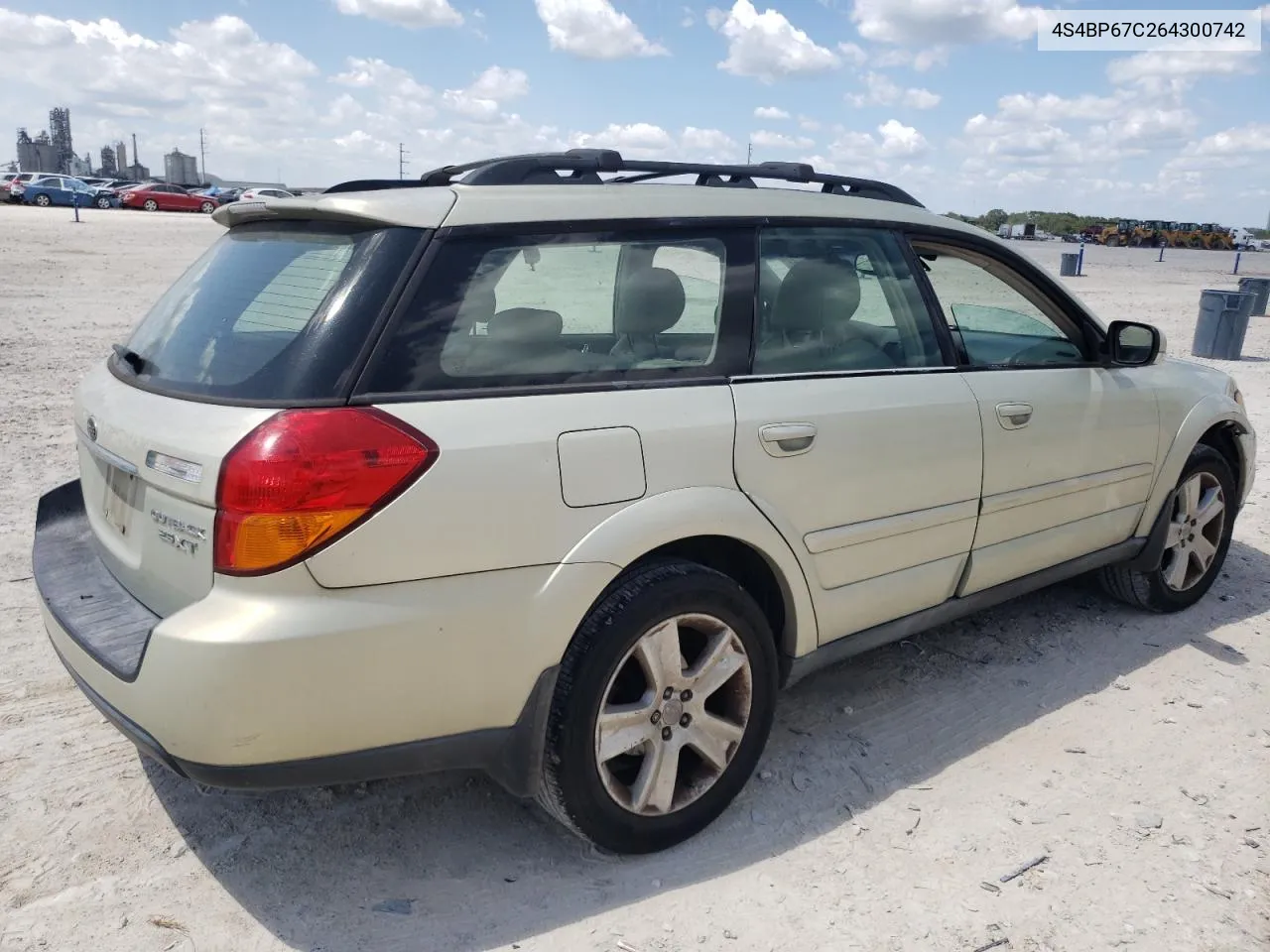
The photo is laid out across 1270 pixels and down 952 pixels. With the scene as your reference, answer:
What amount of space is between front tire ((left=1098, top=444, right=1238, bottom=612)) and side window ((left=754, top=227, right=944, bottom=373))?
187 centimetres

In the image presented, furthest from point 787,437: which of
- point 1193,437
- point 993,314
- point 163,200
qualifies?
point 163,200

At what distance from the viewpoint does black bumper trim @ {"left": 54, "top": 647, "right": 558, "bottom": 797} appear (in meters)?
2.32

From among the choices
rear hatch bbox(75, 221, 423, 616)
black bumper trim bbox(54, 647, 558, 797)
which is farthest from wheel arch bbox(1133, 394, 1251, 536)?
rear hatch bbox(75, 221, 423, 616)

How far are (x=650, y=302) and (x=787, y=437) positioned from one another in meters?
0.57

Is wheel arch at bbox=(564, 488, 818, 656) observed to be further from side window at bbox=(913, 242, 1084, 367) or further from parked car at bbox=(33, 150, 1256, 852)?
side window at bbox=(913, 242, 1084, 367)

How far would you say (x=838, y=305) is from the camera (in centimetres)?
339

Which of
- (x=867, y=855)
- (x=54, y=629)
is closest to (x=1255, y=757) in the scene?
(x=867, y=855)

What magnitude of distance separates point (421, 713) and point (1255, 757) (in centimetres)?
291

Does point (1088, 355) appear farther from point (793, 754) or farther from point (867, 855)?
point (867, 855)

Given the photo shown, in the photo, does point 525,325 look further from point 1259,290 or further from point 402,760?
point 1259,290

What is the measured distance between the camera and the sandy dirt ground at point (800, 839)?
2.57 meters

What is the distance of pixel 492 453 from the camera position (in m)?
2.42

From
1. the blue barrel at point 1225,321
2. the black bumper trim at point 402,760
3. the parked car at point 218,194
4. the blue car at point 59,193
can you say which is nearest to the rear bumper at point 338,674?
the black bumper trim at point 402,760

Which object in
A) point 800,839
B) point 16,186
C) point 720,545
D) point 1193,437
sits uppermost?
point 16,186
